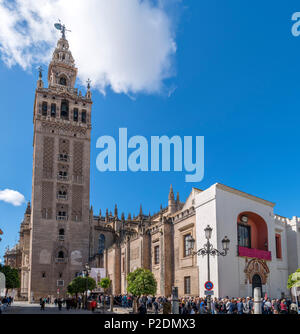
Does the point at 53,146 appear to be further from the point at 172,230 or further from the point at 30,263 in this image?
the point at 172,230

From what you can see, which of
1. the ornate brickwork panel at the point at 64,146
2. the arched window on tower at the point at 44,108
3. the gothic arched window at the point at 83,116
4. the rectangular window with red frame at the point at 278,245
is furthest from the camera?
the gothic arched window at the point at 83,116

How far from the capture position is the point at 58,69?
206 ft

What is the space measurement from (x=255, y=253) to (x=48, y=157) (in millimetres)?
36100

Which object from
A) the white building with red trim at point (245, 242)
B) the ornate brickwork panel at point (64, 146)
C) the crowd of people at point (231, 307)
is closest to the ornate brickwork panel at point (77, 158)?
the ornate brickwork panel at point (64, 146)

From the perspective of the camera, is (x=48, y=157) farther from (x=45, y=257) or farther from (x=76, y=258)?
(x=76, y=258)

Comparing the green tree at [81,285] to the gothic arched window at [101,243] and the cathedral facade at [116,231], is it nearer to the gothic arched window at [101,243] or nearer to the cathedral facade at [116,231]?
the cathedral facade at [116,231]

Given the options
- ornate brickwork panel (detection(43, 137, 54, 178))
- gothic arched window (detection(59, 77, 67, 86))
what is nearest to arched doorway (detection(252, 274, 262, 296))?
ornate brickwork panel (detection(43, 137, 54, 178))

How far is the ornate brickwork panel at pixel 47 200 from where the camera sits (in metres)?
53.1

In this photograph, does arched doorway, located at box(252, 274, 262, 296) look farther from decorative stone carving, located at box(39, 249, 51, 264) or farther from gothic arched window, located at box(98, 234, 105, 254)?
gothic arched window, located at box(98, 234, 105, 254)

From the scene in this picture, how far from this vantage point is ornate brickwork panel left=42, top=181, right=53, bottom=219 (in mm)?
53062

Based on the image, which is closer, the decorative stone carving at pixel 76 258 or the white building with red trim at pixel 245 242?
the white building with red trim at pixel 245 242

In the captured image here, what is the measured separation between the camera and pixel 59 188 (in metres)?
55.0
